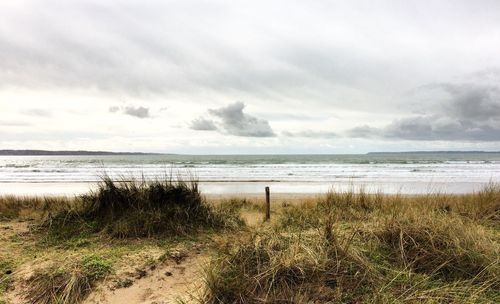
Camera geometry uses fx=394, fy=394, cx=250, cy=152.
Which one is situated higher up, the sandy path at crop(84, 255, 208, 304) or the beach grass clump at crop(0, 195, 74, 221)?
the beach grass clump at crop(0, 195, 74, 221)

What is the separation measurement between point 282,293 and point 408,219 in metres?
2.95

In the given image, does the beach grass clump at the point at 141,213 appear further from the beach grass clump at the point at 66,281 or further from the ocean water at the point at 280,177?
the beach grass clump at the point at 66,281

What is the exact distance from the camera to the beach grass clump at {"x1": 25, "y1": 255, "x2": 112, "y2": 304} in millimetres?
5277

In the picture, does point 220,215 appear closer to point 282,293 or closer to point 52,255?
point 52,255

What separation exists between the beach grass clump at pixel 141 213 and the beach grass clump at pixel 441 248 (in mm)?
3659

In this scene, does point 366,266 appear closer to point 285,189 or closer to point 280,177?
point 285,189

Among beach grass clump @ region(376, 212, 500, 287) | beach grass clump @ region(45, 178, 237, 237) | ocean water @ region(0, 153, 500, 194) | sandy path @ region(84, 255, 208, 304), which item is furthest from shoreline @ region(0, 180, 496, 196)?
sandy path @ region(84, 255, 208, 304)

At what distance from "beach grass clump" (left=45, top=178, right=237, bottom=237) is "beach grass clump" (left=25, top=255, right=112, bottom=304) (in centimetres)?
172

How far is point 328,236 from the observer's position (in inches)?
224

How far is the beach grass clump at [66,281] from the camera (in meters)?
5.28

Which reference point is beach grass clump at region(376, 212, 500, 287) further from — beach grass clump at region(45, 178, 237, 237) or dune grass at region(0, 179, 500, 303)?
beach grass clump at region(45, 178, 237, 237)

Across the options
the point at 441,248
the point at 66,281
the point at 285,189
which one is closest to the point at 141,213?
the point at 66,281

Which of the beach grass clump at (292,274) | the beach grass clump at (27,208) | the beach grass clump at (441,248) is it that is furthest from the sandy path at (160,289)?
the beach grass clump at (27,208)

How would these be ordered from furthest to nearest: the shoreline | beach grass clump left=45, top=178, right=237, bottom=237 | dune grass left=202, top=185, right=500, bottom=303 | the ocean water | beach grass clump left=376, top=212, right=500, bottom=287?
the ocean water, the shoreline, beach grass clump left=45, top=178, right=237, bottom=237, beach grass clump left=376, top=212, right=500, bottom=287, dune grass left=202, top=185, right=500, bottom=303
